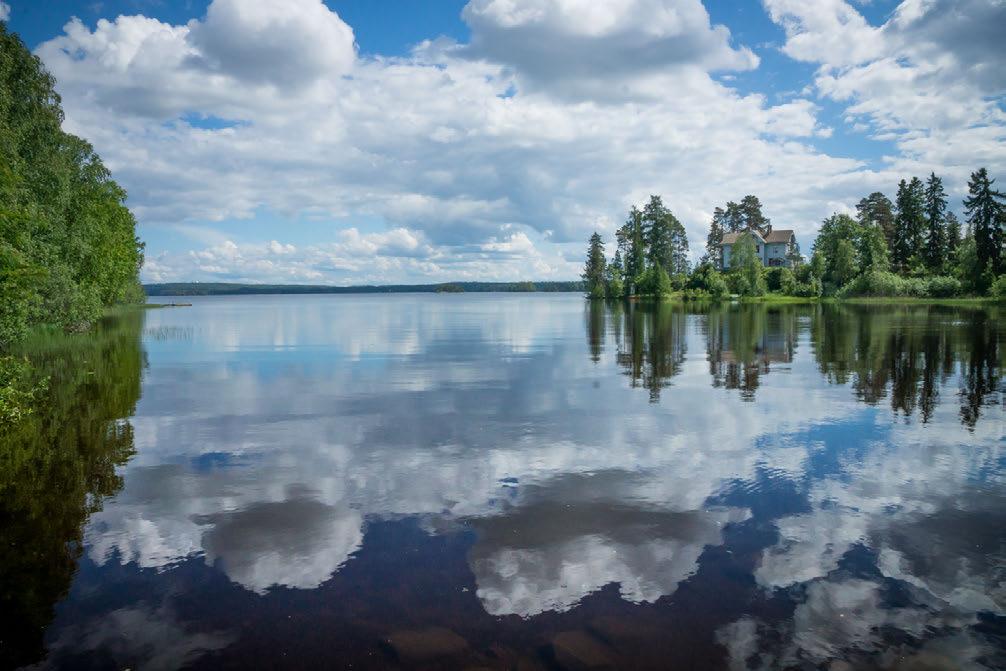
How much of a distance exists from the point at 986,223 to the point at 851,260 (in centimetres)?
2047

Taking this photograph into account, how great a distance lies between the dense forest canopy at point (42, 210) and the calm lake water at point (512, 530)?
15.2 feet

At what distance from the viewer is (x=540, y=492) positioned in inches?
459

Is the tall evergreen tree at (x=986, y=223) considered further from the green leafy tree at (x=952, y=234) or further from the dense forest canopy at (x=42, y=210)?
the dense forest canopy at (x=42, y=210)

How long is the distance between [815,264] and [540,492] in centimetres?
12219

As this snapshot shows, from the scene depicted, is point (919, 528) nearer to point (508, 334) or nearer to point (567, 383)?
point (567, 383)

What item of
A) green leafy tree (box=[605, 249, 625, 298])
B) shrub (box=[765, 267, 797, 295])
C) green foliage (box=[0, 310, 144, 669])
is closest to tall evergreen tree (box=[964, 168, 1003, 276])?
shrub (box=[765, 267, 797, 295])

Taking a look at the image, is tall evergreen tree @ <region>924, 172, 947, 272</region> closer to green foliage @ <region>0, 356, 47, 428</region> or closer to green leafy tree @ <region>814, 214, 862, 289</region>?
green leafy tree @ <region>814, 214, 862, 289</region>

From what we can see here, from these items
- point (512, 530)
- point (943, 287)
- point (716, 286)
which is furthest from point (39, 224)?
point (716, 286)

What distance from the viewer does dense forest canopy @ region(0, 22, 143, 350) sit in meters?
21.3

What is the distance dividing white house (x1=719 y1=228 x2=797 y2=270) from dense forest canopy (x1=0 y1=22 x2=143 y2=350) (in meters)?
129

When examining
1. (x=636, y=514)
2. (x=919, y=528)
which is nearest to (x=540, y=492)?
(x=636, y=514)

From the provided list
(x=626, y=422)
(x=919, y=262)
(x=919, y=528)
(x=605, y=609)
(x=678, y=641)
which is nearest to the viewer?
(x=678, y=641)

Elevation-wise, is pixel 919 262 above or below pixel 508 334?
above

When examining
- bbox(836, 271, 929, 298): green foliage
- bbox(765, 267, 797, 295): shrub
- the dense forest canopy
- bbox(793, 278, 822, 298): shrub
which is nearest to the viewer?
the dense forest canopy
